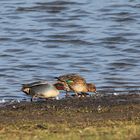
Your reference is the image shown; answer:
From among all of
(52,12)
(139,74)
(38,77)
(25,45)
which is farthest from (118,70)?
(52,12)

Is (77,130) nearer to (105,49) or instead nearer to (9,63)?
(9,63)

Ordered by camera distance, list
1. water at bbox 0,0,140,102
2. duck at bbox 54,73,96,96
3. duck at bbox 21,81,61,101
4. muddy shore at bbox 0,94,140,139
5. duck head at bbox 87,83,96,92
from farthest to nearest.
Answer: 1. water at bbox 0,0,140,102
2. duck head at bbox 87,83,96,92
3. duck at bbox 54,73,96,96
4. duck at bbox 21,81,61,101
5. muddy shore at bbox 0,94,140,139

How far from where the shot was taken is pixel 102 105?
1288 cm

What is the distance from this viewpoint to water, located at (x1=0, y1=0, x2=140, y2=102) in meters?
17.8

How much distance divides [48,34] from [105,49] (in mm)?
2823

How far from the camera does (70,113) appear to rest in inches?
467

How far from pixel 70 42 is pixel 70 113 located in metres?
10.5

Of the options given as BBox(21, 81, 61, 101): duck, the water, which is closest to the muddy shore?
BBox(21, 81, 61, 101): duck

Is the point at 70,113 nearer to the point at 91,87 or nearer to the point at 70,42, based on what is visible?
the point at 91,87

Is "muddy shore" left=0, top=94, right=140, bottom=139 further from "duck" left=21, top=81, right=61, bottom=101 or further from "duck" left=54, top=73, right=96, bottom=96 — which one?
"duck" left=54, top=73, right=96, bottom=96

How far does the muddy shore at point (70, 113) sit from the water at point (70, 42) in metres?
2.18

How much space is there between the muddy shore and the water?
85.7 inches

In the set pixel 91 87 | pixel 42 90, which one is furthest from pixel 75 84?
pixel 42 90

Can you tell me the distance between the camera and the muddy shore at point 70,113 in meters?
10.5
